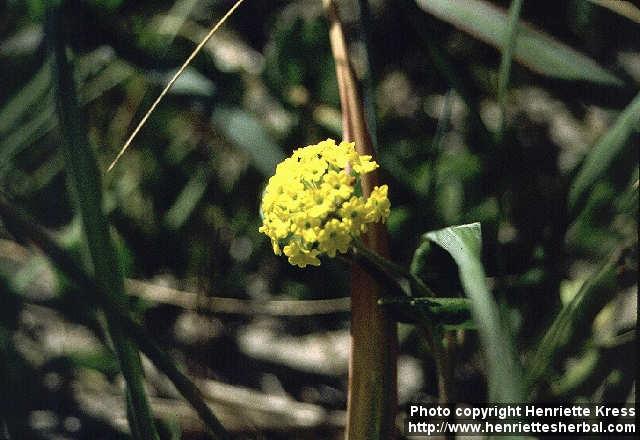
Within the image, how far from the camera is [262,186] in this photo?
3.08 feet

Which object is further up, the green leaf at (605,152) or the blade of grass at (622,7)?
the blade of grass at (622,7)

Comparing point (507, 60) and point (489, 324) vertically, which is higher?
point (507, 60)

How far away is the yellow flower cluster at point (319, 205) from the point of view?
51 cm

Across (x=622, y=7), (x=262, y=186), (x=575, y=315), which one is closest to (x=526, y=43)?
(x=622, y=7)

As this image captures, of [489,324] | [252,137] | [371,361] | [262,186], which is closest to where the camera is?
[489,324]

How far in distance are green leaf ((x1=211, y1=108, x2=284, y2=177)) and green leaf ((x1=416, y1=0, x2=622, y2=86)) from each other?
19 centimetres

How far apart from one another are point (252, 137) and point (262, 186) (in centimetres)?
23

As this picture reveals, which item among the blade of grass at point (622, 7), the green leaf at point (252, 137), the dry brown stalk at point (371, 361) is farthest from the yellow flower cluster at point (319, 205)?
the blade of grass at point (622, 7)

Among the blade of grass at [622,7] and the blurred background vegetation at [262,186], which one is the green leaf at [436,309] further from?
the blade of grass at [622,7]

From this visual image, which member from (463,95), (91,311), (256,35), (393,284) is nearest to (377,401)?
(393,284)

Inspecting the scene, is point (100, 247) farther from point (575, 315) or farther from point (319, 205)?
point (575, 315)

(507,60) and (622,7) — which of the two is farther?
(622,7)

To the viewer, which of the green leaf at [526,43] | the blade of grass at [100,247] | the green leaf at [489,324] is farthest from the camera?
the green leaf at [526,43]

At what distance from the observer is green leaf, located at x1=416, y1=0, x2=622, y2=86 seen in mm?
691
